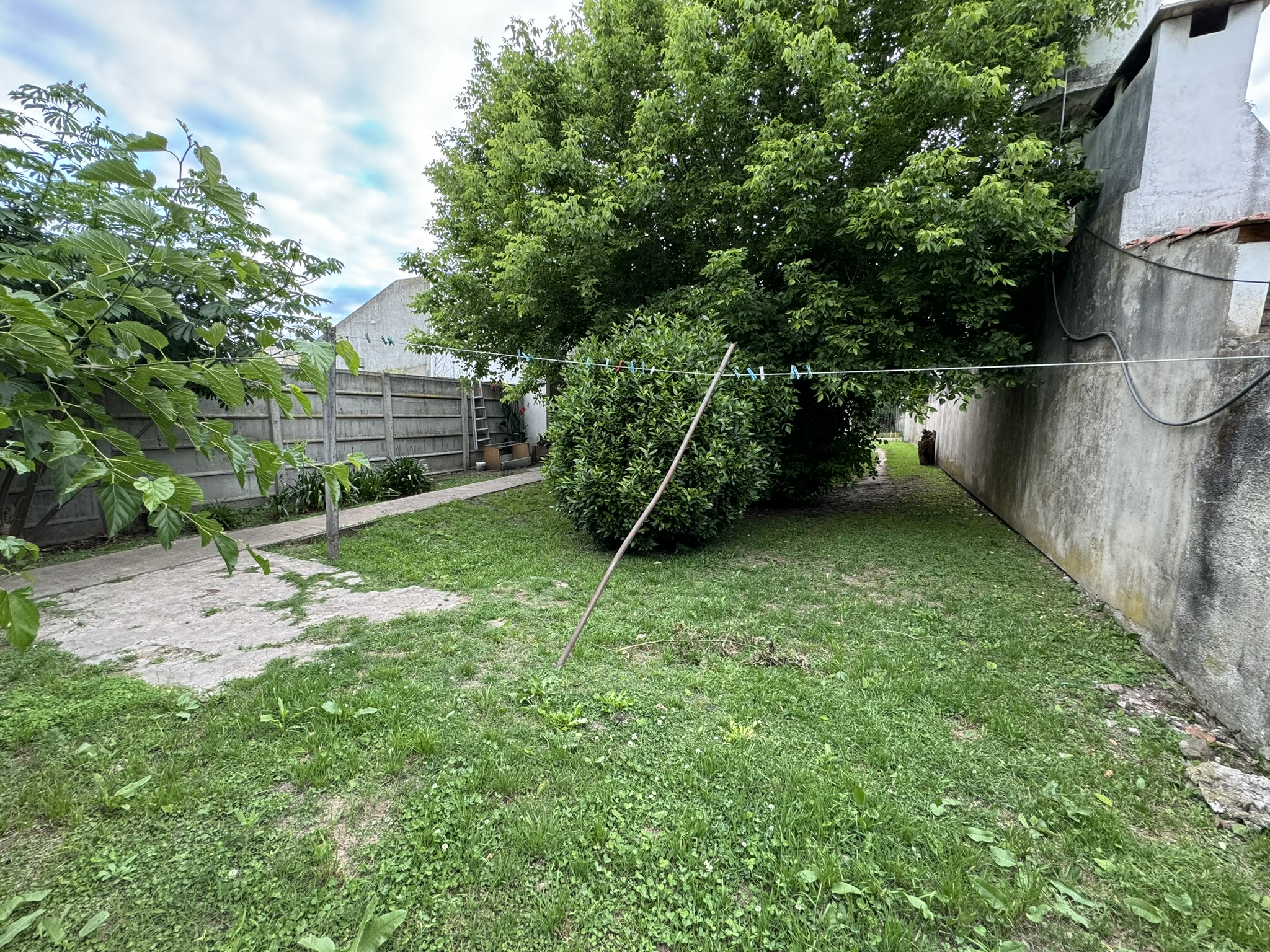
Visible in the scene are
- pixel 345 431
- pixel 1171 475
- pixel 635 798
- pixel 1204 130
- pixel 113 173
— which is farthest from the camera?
pixel 345 431

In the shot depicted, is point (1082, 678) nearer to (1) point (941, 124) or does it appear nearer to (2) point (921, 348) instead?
(2) point (921, 348)

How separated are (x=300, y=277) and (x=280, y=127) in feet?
5.96

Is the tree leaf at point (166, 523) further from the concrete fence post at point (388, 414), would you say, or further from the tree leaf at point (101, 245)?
the concrete fence post at point (388, 414)

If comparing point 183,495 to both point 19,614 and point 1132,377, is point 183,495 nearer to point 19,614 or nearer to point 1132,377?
point 19,614

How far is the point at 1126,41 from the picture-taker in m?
5.08

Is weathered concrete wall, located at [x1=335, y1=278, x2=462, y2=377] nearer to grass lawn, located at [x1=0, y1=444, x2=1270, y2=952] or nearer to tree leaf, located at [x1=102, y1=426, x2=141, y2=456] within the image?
grass lawn, located at [x1=0, y1=444, x2=1270, y2=952]

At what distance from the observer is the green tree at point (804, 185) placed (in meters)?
4.50

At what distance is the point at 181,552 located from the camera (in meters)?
4.78

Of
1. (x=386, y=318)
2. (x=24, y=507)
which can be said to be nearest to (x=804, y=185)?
(x=24, y=507)

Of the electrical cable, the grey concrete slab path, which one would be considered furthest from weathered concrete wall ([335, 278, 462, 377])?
the electrical cable

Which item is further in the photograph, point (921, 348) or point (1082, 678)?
point (921, 348)

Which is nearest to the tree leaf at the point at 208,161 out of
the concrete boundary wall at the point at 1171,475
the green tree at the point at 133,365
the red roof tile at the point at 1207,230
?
the green tree at the point at 133,365

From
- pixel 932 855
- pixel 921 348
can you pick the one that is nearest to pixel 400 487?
pixel 921 348

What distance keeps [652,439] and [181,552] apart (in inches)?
170
